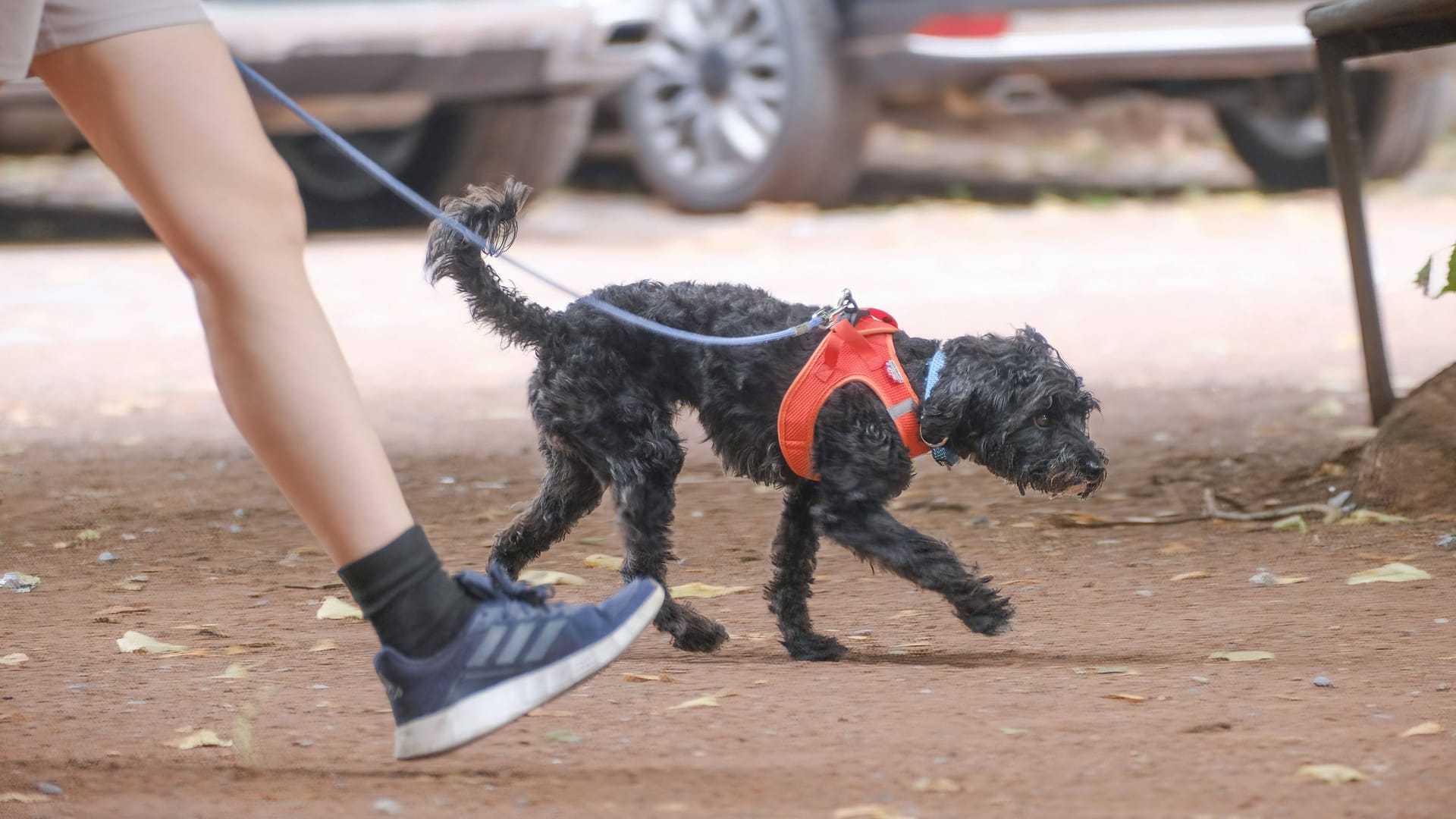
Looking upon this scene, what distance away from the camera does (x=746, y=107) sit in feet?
36.6

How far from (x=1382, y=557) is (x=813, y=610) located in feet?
4.76

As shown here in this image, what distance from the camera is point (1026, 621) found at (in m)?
4.09

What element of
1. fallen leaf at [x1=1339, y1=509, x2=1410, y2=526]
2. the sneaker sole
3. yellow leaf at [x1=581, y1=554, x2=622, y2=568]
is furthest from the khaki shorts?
fallen leaf at [x1=1339, y1=509, x2=1410, y2=526]

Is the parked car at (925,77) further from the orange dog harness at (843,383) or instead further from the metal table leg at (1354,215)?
the orange dog harness at (843,383)

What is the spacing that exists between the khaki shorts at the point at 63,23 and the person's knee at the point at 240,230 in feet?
0.88

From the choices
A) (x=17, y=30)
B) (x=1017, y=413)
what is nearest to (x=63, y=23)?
(x=17, y=30)

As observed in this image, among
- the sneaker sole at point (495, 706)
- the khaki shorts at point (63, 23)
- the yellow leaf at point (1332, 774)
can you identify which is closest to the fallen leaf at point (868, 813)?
the sneaker sole at point (495, 706)

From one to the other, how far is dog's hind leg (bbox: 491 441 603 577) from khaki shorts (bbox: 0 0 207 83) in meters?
1.57

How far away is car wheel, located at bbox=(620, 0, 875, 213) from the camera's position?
10.9m

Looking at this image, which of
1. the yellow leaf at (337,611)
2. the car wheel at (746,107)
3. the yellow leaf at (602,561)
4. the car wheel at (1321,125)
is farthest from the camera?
the car wheel at (1321,125)

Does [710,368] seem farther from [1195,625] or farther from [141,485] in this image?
[141,485]

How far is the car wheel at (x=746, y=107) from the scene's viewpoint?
1088 centimetres

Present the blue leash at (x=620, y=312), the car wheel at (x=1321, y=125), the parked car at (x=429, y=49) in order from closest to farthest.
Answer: the blue leash at (x=620, y=312), the parked car at (x=429, y=49), the car wheel at (x=1321, y=125)

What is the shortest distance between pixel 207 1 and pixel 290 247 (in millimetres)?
7708
